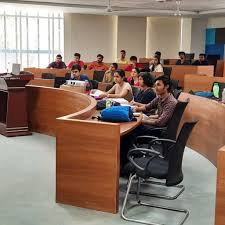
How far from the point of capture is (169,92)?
461cm

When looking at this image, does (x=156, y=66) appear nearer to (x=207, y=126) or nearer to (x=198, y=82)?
(x=198, y=82)

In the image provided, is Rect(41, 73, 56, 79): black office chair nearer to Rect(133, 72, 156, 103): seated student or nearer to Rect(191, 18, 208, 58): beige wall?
Rect(133, 72, 156, 103): seated student

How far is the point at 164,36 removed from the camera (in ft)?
51.9

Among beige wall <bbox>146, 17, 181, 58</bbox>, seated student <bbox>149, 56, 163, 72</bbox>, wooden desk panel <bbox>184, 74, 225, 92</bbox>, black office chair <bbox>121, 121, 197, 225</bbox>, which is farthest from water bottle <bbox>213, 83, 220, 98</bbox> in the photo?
beige wall <bbox>146, 17, 181, 58</bbox>

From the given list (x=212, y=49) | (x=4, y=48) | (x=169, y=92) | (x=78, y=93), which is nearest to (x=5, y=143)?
(x=78, y=93)

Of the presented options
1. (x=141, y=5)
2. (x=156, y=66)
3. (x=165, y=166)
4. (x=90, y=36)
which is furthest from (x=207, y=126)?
(x=90, y=36)

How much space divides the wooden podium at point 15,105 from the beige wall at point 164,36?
31.3ft

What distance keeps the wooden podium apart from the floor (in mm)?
968

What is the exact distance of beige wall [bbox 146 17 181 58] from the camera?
15.6 metres

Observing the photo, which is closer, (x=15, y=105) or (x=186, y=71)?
(x=15, y=105)

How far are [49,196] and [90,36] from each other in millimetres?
10724

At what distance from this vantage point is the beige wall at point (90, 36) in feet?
45.2

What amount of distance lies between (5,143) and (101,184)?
2885 mm

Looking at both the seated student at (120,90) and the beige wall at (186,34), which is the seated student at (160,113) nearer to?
the seated student at (120,90)
